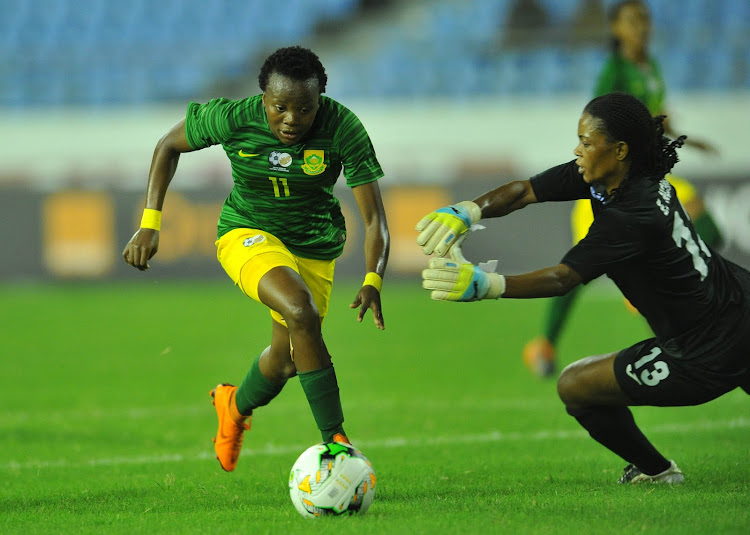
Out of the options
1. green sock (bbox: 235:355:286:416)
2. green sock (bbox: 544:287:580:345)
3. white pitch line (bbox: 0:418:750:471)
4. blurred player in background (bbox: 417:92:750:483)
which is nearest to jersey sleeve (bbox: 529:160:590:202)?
blurred player in background (bbox: 417:92:750:483)

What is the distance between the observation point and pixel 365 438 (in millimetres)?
6156

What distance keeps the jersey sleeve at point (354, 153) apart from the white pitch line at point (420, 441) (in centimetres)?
182

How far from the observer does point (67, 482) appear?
5.00 meters

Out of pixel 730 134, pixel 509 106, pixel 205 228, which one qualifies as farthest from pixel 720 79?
pixel 205 228

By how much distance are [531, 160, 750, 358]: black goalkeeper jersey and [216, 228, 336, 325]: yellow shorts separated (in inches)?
53.2

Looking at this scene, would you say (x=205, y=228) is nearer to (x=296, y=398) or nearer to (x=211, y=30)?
(x=211, y=30)

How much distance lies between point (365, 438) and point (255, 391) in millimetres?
1168

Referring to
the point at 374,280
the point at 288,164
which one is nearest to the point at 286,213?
the point at 288,164

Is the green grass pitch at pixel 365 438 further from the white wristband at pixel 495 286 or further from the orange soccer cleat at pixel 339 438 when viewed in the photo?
the white wristband at pixel 495 286

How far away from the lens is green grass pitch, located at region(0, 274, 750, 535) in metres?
4.05

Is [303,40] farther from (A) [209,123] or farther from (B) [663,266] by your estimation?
(B) [663,266]

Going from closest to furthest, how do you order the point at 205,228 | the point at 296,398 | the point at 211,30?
1. the point at 296,398
2. the point at 205,228
3. the point at 211,30

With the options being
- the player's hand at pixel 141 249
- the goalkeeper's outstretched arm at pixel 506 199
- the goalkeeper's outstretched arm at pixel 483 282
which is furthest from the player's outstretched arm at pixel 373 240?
the player's hand at pixel 141 249

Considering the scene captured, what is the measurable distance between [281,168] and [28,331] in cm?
829
